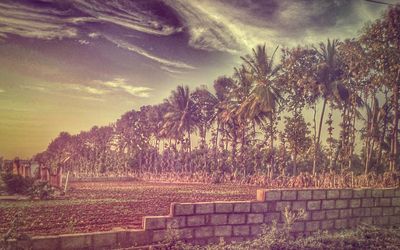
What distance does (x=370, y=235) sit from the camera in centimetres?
759

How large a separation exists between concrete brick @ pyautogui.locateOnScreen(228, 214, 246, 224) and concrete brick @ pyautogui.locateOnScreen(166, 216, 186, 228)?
0.87 metres

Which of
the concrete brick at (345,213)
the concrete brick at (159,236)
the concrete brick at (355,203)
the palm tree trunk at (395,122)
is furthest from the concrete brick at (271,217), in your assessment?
the palm tree trunk at (395,122)

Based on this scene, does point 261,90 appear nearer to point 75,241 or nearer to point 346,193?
point 346,193

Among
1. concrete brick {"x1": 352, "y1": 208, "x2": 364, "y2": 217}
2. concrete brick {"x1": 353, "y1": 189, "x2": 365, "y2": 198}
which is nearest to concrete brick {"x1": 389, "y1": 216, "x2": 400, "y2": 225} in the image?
concrete brick {"x1": 352, "y1": 208, "x2": 364, "y2": 217}

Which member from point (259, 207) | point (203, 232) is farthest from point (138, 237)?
point (259, 207)

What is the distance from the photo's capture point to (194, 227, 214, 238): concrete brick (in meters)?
6.03

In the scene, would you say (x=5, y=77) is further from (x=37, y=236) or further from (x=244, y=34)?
(x=244, y=34)

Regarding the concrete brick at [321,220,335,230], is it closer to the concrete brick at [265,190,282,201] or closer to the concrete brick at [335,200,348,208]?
the concrete brick at [335,200,348,208]

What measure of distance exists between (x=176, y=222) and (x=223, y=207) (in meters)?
0.90

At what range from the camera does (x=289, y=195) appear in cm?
697

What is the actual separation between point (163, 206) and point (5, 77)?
3.99 meters

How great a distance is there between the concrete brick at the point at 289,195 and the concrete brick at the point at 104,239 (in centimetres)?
323

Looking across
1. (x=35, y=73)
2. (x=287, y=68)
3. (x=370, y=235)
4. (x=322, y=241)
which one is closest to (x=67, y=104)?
(x=35, y=73)

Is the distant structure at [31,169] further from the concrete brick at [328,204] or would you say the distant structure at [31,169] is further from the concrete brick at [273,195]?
the concrete brick at [328,204]
